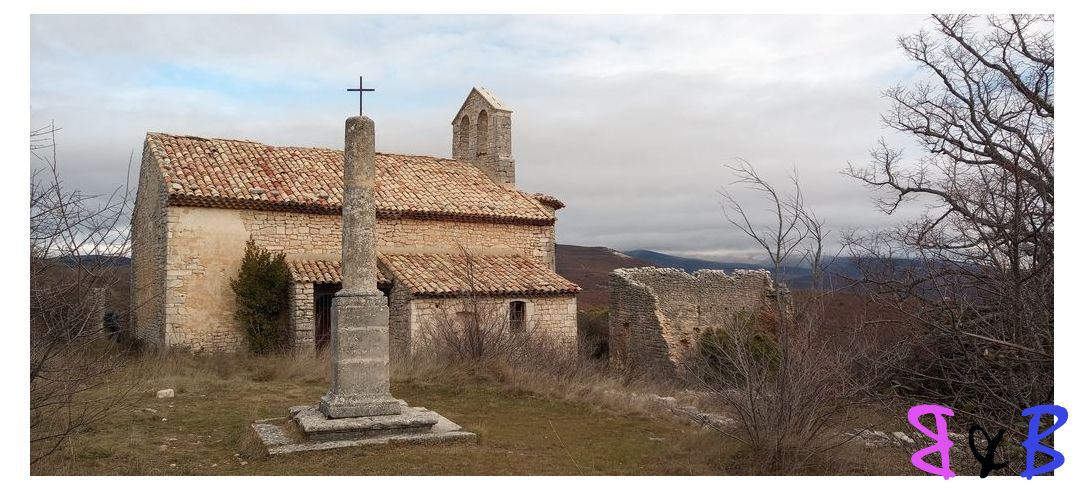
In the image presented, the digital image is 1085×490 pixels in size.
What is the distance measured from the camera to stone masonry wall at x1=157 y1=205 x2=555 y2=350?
15367 mm

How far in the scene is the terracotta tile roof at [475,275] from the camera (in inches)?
650

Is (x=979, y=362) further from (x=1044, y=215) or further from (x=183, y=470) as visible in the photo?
(x=183, y=470)

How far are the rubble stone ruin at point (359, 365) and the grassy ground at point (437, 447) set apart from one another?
0.28 m

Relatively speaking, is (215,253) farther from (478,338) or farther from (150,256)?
(478,338)

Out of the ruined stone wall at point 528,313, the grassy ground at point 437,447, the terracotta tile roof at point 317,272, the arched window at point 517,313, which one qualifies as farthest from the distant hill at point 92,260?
the arched window at point 517,313

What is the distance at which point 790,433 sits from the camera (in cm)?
688

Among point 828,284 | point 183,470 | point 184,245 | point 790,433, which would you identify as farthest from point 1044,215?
point 184,245

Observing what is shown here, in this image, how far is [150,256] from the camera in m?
17.0

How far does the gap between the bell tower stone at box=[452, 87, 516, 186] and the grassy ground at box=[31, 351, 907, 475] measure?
432 inches

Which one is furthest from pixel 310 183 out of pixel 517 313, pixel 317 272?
pixel 517 313

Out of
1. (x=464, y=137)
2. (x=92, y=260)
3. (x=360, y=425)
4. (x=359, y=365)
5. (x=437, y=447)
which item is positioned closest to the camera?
(x=92, y=260)

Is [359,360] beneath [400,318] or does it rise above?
above

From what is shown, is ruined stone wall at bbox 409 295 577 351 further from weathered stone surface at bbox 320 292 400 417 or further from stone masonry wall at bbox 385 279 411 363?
weathered stone surface at bbox 320 292 400 417

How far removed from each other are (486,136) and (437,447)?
51.3ft
